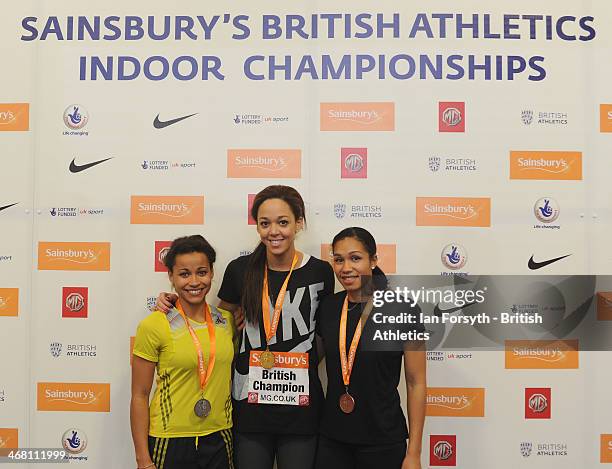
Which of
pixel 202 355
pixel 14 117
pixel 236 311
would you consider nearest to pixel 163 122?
pixel 14 117

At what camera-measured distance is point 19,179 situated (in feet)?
8.71

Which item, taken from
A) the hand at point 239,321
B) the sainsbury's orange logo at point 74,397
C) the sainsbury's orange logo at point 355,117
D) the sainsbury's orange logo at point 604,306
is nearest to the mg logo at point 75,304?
the sainsbury's orange logo at point 74,397

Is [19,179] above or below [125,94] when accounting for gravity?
below

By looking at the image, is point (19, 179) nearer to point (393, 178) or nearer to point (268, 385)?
point (268, 385)

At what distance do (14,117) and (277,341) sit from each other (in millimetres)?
1737

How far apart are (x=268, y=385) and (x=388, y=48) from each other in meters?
1.68

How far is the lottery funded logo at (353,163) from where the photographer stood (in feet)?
8.54

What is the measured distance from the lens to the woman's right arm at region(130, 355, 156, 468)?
211 centimetres

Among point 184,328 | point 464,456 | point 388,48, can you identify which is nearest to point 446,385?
point 464,456

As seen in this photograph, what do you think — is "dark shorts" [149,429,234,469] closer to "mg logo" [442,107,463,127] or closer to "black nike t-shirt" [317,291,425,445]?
"black nike t-shirt" [317,291,425,445]

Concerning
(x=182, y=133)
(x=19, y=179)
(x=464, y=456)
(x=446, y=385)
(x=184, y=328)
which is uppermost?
(x=182, y=133)

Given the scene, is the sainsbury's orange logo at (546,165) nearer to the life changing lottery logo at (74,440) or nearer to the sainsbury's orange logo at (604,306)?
the sainsbury's orange logo at (604,306)

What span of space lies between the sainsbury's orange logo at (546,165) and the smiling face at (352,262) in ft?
3.24

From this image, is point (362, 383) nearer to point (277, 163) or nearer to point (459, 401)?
point (459, 401)
